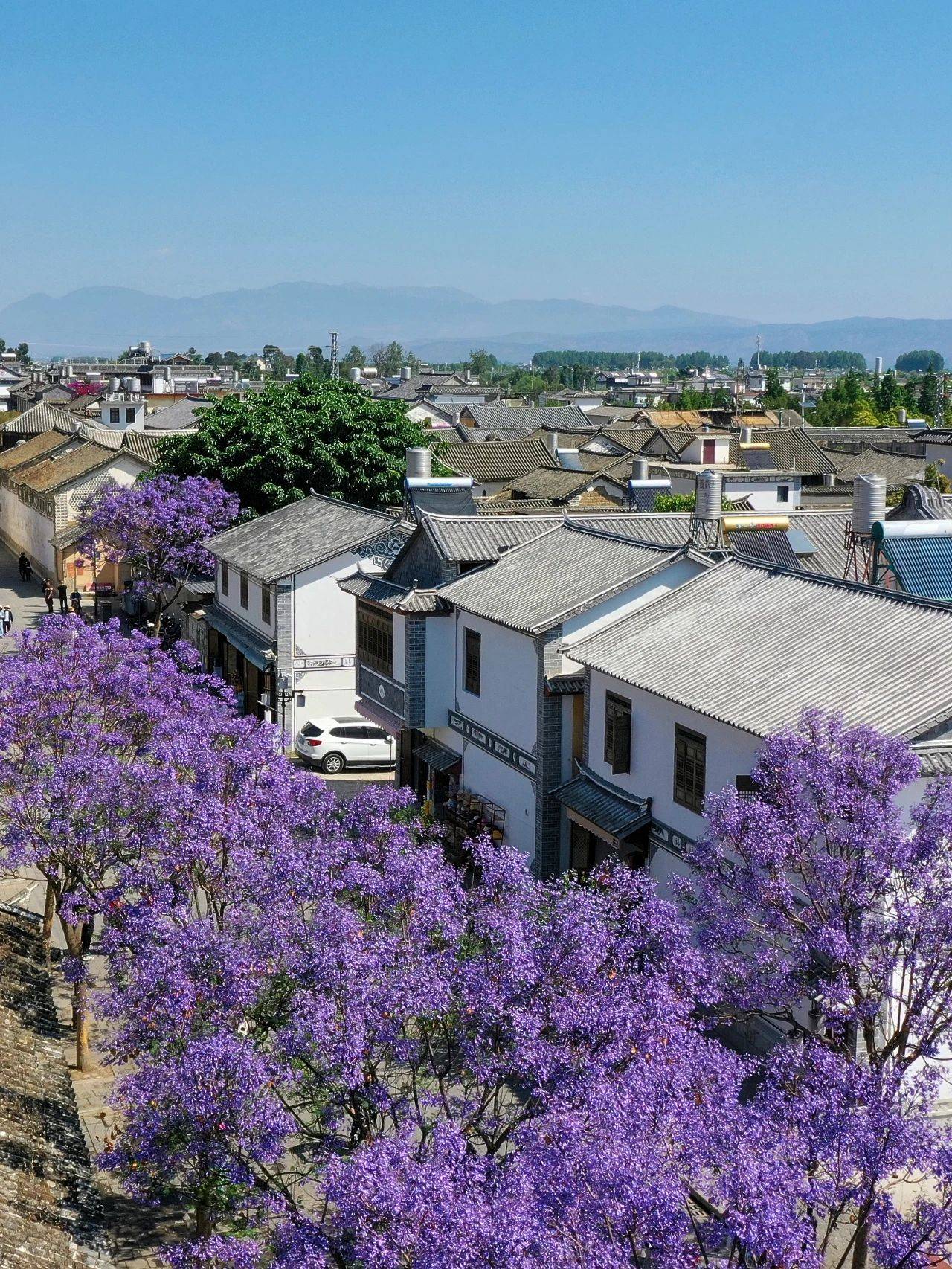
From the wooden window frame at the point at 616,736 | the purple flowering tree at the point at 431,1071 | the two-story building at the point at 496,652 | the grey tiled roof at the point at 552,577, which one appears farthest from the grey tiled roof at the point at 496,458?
the purple flowering tree at the point at 431,1071

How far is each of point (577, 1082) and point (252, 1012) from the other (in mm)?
3496

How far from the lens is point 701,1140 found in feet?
35.6

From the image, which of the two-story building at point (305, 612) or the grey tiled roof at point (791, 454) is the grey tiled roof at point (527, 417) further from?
the two-story building at point (305, 612)

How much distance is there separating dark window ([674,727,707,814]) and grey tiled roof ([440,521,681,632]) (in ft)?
13.8

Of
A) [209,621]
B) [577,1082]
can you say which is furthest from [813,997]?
[209,621]

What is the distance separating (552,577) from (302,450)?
22.5 m

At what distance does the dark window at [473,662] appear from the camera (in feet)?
92.6

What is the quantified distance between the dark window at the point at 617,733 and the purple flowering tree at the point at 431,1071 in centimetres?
736

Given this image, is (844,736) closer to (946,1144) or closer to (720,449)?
(946,1144)

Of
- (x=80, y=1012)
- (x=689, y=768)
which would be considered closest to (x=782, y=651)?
(x=689, y=768)

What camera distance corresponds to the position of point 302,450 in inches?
1913

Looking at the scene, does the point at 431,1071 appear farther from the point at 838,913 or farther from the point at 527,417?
the point at 527,417

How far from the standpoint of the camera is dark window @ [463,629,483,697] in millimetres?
28219

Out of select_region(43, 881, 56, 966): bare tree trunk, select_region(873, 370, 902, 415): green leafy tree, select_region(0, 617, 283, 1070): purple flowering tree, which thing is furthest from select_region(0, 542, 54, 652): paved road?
select_region(873, 370, 902, 415): green leafy tree
